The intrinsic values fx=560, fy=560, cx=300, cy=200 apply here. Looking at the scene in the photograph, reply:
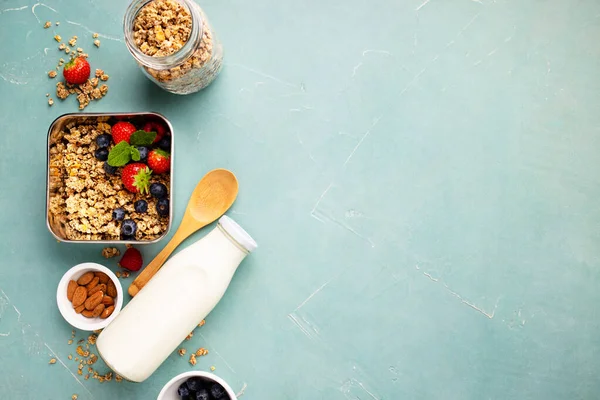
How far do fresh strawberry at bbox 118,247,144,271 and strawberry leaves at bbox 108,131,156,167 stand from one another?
0.23 m

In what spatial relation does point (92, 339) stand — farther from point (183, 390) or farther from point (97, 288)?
point (183, 390)

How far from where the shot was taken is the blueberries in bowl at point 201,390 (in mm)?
1332

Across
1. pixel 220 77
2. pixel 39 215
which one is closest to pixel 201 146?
pixel 220 77

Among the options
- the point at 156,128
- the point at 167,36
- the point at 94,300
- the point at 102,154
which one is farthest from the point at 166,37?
the point at 94,300

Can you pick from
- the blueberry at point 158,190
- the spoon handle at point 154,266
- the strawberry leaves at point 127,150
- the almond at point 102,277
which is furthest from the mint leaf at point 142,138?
the almond at point 102,277

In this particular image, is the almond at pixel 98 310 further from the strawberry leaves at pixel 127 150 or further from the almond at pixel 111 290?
the strawberry leaves at pixel 127 150

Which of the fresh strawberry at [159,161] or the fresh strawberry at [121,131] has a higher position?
the fresh strawberry at [121,131]

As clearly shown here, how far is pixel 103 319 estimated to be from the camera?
1380mm

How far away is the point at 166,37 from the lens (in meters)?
1.27

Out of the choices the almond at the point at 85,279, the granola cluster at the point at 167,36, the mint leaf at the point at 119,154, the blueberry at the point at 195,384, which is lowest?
the blueberry at the point at 195,384

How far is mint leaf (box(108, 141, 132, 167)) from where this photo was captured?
1328mm

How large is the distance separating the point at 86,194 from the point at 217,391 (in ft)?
1.87

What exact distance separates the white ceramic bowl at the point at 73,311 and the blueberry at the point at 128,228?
117mm

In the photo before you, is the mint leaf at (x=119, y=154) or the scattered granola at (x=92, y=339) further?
the scattered granola at (x=92, y=339)
